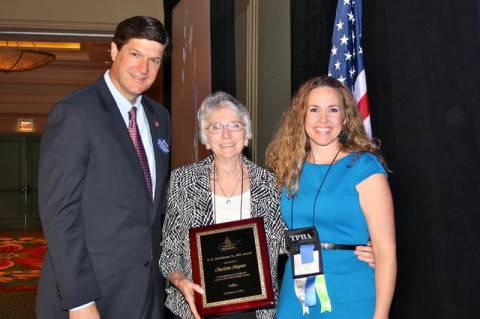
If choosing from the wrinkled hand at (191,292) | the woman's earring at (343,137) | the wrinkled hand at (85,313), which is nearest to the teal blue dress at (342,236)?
the woman's earring at (343,137)

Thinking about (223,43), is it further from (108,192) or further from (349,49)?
(108,192)

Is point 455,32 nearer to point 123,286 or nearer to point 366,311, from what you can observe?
point 366,311

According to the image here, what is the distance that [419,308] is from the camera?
8.54 feet

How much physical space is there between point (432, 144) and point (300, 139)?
547 mm

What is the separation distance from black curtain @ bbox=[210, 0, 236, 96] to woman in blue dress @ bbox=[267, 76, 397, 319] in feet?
7.77

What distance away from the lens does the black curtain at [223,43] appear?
478 centimetres

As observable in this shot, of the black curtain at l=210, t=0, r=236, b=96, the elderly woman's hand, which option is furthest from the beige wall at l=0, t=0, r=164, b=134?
the elderly woman's hand

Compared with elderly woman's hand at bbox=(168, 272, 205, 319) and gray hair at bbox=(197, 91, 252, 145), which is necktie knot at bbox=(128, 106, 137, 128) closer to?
gray hair at bbox=(197, 91, 252, 145)

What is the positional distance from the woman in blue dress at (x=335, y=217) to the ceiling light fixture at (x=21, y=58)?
346 inches

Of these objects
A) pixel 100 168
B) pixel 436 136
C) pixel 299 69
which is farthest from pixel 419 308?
pixel 299 69

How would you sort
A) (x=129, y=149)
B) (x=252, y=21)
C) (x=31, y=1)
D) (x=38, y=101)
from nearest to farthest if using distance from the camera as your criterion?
(x=129, y=149) < (x=252, y=21) < (x=31, y=1) < (x=38, y=101)

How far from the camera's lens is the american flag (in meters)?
3.09

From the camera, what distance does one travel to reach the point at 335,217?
227cm

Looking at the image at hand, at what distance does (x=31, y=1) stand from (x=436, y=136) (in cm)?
578
